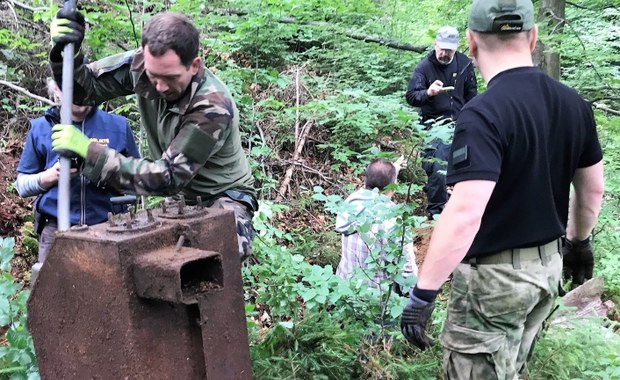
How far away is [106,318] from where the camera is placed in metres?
2.04

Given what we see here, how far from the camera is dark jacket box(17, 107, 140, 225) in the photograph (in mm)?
3521

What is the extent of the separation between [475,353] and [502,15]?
145cm

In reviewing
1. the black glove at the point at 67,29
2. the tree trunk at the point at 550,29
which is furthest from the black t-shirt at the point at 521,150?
the tree trunk at the point at 550,29

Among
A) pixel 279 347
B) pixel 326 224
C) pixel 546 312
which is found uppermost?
pixel 546 312

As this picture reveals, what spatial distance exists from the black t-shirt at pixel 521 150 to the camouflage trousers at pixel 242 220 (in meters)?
1.20

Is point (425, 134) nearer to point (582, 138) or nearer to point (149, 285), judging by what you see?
point (582, 138)

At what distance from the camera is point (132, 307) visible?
6.56 feet

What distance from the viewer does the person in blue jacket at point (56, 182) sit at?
3510 mm

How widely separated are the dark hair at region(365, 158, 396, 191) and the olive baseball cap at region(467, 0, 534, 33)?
2047 mm

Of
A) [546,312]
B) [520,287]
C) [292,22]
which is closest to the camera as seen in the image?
[520,287]

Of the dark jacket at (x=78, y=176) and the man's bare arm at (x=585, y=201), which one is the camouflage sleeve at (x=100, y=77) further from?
the man's bare arm at (x=585, y=201)

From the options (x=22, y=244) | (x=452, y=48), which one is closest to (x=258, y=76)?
Result: (x=452, y=48)

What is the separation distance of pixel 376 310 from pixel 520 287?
4.41 feet

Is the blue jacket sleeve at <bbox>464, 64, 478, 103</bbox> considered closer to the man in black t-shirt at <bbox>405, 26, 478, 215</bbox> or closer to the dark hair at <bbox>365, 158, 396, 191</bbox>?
the man in black t-shirt at <bbox>405, 26, 478, 215</bbox>
